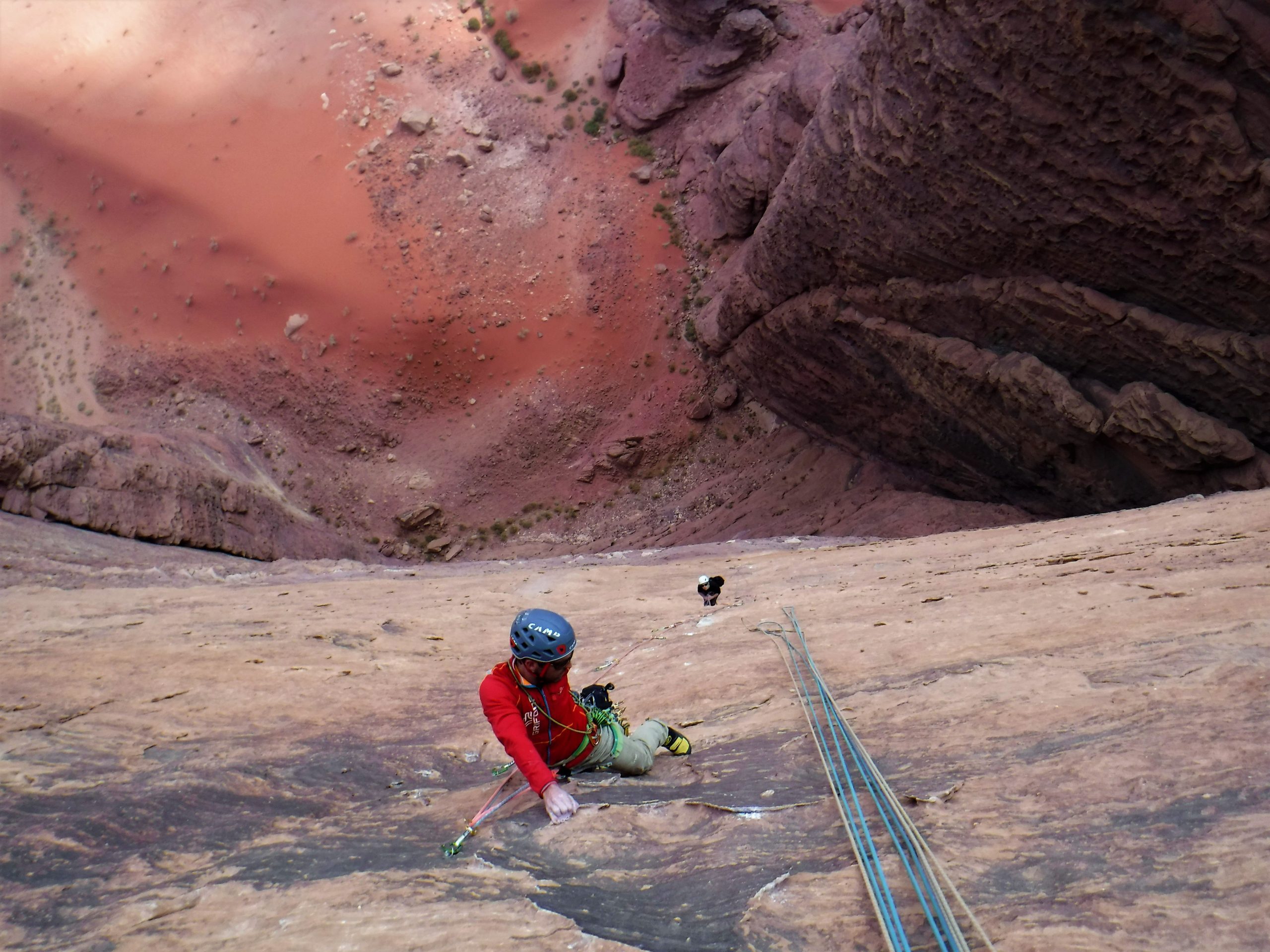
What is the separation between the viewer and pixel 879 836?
3.15 metres

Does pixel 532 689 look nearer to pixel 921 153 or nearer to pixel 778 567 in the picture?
pixel 778 567

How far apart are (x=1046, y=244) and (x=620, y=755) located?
7890mm

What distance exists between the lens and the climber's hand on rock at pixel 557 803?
3.51 meters

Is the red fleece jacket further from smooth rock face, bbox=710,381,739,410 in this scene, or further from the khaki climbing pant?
smooth rock face, bbox=710,381,739,410

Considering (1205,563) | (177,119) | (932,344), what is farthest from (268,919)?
(177,119)

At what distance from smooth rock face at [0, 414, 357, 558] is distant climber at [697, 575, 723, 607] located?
333 inches

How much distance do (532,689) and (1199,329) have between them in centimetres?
819

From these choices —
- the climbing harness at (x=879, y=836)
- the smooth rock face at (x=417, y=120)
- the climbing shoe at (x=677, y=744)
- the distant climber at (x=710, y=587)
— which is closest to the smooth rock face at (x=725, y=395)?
the smooth rock face at (x=417, y=120)

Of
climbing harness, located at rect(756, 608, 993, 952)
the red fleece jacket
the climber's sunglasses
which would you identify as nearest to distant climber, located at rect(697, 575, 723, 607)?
climbing harness, located at rect(756, 608, 993, 952)

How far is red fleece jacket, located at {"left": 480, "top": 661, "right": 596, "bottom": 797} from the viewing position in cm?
352

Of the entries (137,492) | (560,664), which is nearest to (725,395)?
(137,492)

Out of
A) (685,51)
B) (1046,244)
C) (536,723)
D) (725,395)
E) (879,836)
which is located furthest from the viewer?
(685,51)

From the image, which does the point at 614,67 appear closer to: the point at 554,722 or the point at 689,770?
the point at 689,770

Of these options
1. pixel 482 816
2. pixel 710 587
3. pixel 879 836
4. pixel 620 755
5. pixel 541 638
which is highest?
pixel 710 587
